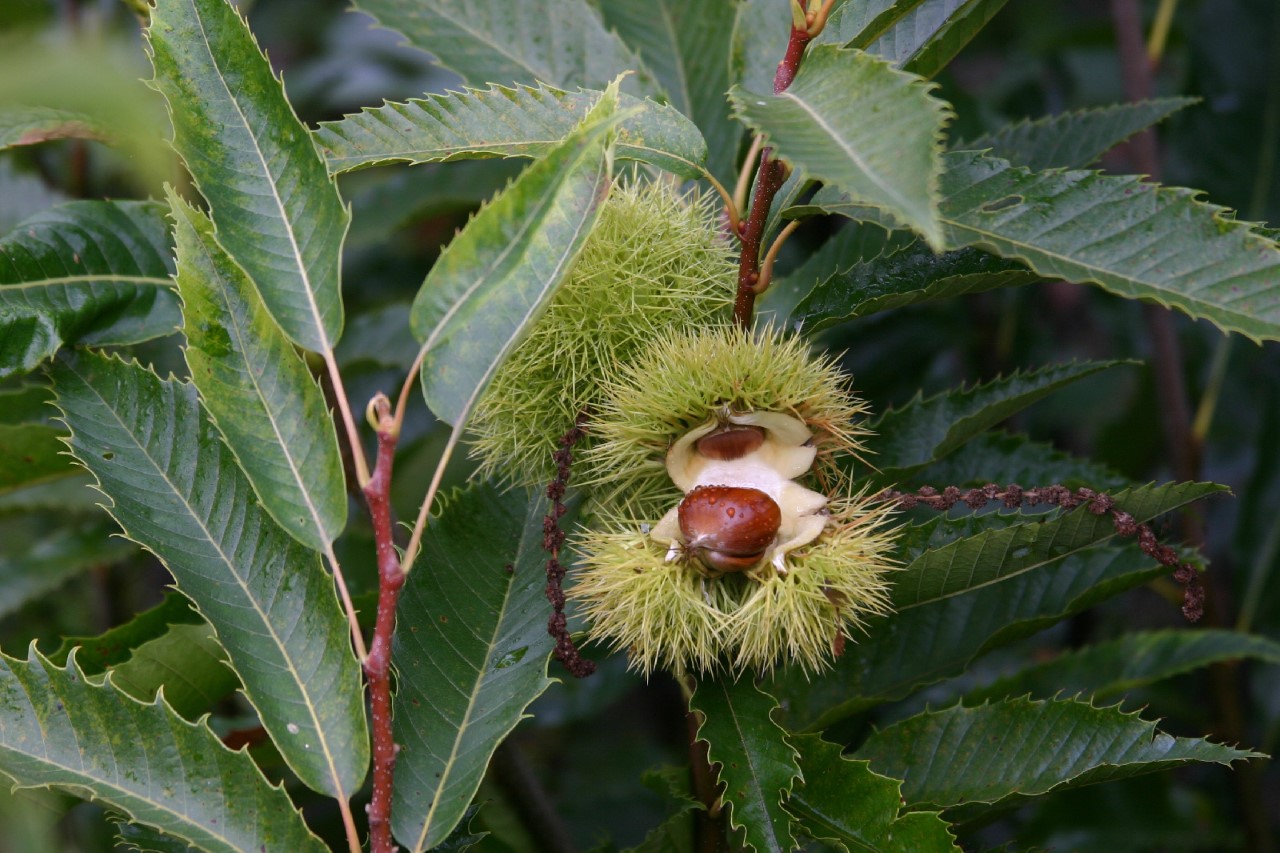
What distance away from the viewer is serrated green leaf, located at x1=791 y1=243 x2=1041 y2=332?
1054 mm

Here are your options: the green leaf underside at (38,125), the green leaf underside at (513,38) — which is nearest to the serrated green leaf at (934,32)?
the green leaf underside at (513,38)

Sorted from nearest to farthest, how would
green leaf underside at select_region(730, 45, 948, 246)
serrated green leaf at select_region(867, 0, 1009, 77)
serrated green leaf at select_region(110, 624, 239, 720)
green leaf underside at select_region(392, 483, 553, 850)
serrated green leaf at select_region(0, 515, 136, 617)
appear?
green leaf underside at select_region(730, 45, 948, 246) → green leaf underside at select_region(392, 483, 553, 850) → serrated green leaf at select_region(867, 0, 1009, 77) → serrated green leaf at select_region(110, 624, 239, 720) → serrated green leaf at select_region(0, 515, 136, 617)

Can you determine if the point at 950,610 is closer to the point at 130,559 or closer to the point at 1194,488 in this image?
the point at 1194,488

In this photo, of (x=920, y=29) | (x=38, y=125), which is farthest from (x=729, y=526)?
(x=38, y=125)

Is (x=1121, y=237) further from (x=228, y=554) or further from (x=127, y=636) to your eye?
Answer: (x=127, y=636)

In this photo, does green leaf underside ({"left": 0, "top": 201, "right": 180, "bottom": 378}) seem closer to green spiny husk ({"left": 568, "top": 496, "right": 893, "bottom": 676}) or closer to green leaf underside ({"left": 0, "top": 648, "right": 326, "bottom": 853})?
green leaf underside ({"left": 0, "top": 648, "right": 326, "bottom": 853})

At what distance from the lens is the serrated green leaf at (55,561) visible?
5.89ft

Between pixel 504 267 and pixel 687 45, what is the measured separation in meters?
0.80

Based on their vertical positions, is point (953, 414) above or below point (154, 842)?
above

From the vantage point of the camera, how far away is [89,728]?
3.07 ft

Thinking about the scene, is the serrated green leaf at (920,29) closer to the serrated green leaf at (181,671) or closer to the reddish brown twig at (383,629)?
the reddish brown twig at (383,629)

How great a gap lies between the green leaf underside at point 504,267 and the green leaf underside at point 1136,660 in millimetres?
881

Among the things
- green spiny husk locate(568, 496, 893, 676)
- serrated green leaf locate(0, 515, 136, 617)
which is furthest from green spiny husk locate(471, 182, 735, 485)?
serrated green leaf locate(0, 515, 136, 617)

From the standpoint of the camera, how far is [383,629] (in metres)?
0.88
